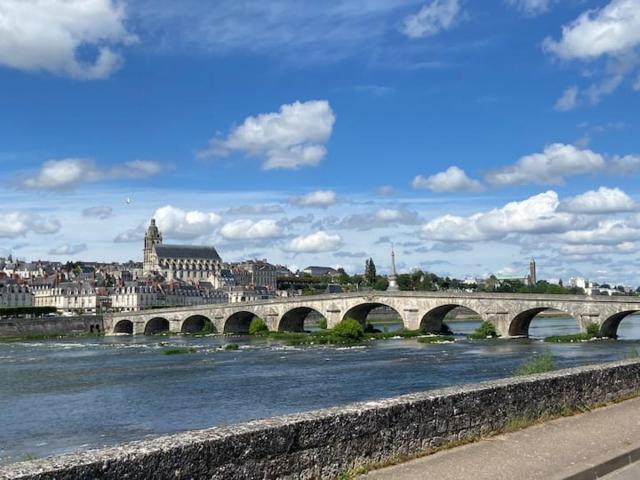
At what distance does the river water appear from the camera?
19.7m

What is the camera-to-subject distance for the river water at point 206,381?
19.7 metres

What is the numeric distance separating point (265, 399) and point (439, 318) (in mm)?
36548

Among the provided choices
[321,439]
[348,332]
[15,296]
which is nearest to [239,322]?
[348,332]

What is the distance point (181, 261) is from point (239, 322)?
9474 cm

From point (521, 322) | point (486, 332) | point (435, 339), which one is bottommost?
point (435, 339)

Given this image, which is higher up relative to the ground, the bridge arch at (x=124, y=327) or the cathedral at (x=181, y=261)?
the cathedral at (x=181, y=261)

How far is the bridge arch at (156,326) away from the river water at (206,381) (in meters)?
30.0

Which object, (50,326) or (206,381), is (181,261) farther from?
(206,381)

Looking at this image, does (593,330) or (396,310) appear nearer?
(593,330)

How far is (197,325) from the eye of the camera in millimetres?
79625

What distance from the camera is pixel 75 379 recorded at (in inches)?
1277

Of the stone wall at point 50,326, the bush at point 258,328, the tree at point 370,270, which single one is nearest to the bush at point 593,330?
the bush at point 258,328

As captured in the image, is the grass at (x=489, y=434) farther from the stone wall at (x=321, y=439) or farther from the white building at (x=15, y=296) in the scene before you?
the white building at (x=15, y=296)

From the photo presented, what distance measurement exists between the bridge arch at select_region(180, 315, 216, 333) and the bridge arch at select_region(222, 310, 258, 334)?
1879 millimetres
